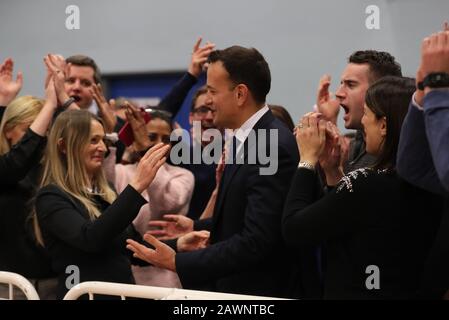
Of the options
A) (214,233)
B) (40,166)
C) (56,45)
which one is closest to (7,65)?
(40,166)

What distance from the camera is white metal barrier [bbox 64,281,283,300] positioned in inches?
71.6

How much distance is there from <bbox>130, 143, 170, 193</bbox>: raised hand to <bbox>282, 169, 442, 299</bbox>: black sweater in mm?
703

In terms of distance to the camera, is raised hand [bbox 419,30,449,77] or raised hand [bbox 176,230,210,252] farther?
raised hand [bbox 176,230,210,252]

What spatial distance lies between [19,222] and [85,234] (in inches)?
20.4

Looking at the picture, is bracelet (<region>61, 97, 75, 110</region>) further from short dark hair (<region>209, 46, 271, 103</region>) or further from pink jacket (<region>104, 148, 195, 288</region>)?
short dark hair (<region>209, 46, 271, 103</region>)

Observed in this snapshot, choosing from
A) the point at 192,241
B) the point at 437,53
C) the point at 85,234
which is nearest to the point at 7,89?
the point at 85,234

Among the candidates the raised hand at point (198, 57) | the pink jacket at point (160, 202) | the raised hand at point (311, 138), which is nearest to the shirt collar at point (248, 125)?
the raised hand at point (311, 138)

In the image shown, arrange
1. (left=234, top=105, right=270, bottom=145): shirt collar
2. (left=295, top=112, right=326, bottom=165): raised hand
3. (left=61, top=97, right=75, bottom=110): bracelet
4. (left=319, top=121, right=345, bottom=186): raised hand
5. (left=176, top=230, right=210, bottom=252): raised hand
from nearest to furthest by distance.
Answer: (left=295, top=112, right=326, bottom=165): raised hand → (left=319, top=121, right=345, bottom=186): raised hand → (left=234, top=105, right=270, bottom=145): shirt collar → (left=176, top=230, right=210, bottom=252): raised hand → (left=61, top=97, right=75, bottom=110): bracelet

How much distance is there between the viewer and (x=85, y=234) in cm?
239

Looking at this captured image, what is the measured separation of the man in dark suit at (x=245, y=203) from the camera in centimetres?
214

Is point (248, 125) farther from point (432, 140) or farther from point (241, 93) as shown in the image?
point (432, 140)

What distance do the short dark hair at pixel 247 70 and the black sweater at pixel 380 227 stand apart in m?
0.59

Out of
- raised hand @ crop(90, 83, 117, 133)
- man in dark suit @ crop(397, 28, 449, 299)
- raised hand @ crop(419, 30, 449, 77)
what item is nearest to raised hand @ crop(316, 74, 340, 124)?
man in dark suit @ crop(397, 28, 449, 299)

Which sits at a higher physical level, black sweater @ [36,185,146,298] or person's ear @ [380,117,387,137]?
person's ear @ [380,117,387,137]
